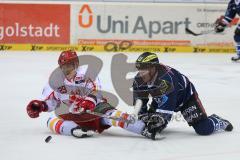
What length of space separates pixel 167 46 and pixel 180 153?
9.85 m

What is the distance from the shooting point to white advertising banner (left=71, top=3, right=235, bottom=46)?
14375 millimetres

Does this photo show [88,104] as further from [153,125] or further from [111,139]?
[153,125]

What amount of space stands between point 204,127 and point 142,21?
29.8 feet

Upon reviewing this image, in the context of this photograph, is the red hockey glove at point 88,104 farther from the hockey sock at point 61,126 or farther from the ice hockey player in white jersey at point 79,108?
the hockey sock at point 61,126

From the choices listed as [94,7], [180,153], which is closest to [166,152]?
[180,153]

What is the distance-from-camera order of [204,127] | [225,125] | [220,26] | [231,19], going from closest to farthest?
1. [204,127]
2. [225,125]
3. [231,19]
4. [220,26]

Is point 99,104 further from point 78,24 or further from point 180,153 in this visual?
point 78,24

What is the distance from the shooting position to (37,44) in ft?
47.2

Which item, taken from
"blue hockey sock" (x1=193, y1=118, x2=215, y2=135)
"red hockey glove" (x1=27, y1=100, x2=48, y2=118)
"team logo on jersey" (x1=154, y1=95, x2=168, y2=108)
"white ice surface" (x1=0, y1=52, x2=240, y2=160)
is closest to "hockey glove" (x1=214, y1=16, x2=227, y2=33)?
"white ice surface" (x1=0, y1=52, x2=240, y2=160)

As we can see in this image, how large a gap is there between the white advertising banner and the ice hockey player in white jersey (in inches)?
351

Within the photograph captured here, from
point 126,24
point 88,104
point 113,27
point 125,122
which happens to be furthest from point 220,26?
point 88,104

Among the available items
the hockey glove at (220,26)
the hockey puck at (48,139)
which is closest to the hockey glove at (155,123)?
the hockey puck at (48,139)

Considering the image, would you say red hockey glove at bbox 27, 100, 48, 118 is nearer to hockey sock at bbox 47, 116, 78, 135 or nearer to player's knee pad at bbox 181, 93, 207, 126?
hockey sock at bbox 47, 116, 78, 135

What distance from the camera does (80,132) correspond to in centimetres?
536
